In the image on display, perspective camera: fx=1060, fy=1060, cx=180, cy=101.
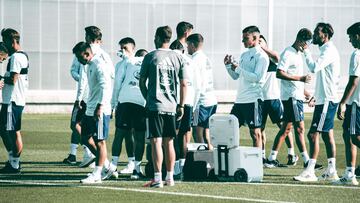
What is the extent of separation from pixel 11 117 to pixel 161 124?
3347 mm

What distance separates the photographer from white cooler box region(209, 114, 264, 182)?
15.9 metres

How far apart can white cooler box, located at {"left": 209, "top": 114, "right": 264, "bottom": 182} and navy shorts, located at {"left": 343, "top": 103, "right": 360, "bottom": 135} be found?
56.6 inches

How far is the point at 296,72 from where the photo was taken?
18.5m

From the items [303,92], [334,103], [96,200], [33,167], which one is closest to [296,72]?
[303,92]

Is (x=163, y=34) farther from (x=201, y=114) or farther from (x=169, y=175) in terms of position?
(x=201, y=114)

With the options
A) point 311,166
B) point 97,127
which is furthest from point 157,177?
point 311,166

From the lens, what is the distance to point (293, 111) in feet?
61.2

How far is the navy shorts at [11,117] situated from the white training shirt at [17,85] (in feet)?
0.24

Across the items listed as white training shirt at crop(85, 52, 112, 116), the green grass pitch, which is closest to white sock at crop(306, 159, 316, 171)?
the green grass pitch

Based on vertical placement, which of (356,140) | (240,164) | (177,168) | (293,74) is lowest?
(177,168)

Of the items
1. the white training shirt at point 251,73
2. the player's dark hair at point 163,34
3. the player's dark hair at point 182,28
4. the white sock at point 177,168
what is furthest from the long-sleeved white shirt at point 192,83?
the player's dark hair at point 163,34

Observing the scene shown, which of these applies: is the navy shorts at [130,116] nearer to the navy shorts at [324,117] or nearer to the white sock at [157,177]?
the white sock at [157,177]

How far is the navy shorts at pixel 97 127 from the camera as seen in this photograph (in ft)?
50.9

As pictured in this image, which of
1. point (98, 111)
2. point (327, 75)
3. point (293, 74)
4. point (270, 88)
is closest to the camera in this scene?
point (98, 111)
